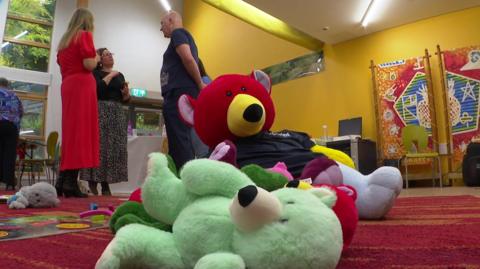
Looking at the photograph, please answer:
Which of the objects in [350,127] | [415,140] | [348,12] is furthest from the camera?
[350,127]

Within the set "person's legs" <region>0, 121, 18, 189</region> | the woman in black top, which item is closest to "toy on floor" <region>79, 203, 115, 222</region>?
the woman in black top

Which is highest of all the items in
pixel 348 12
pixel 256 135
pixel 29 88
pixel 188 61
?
pixel 348 12

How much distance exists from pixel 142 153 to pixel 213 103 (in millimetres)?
3243

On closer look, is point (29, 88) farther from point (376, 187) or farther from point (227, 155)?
point (227, 155)

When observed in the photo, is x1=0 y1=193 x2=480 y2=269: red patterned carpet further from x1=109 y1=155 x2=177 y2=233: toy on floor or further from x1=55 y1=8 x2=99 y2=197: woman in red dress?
x1=55 y1=8 x2=99 y2=197: woman in red dress

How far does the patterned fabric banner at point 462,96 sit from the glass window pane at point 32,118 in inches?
257

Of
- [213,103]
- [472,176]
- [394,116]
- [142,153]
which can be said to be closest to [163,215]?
[213,103]

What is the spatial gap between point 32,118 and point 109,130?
5.01 meters

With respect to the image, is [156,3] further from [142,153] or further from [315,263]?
[315,263]

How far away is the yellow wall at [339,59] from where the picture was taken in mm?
5258

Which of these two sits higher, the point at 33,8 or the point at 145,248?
the point at 33,8

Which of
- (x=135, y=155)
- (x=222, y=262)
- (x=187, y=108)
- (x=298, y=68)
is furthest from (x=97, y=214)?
(x=298, y=68)

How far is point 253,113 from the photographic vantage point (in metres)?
→ 0.96

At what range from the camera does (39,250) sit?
75 centimetres
